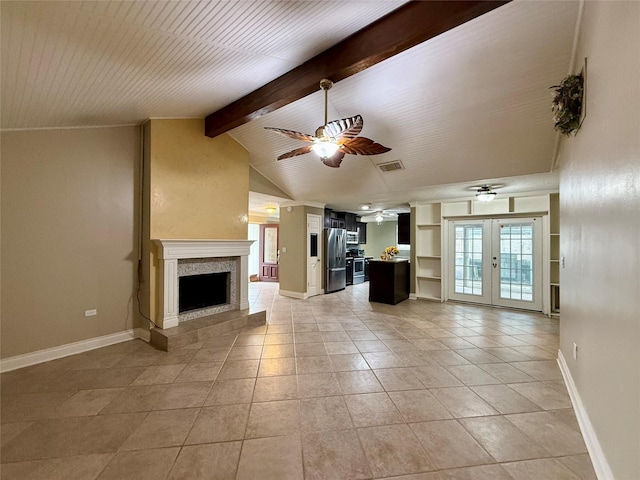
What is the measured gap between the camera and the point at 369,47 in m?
2.11

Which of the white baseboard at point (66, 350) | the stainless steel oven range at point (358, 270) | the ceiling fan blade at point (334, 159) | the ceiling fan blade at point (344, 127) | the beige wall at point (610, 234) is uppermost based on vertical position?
the ceiling fan blade at point (344, 127)

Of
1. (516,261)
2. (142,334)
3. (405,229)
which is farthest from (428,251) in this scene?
(142,334)

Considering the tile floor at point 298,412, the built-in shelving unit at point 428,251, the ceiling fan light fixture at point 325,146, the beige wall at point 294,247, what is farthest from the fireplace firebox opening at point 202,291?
the built-in shelving unit at point 428,251

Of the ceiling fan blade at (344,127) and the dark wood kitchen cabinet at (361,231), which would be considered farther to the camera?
the dark wood kitchen cabinet at (361,231)

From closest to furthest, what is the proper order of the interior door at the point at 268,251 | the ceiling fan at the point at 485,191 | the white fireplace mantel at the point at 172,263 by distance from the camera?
the white fireplace mantel at the point at 172,263
the ceiling fan at the point at 485,191
the interior door at the point at 268,251

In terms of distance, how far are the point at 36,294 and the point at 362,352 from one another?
3.66 meters

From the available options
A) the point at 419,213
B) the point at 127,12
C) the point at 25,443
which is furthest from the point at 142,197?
the point at 419,213

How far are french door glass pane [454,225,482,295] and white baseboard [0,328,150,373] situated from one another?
6010 millimetres

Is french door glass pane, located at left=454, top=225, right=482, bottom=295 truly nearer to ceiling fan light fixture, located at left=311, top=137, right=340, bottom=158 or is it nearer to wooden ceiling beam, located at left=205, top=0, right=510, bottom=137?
ceiling fan light fixture, located at left=311, top=137, right=340, bottom=158

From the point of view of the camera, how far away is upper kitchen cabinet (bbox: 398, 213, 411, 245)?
654 centimetres

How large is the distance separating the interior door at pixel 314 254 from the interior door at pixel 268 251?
2.74 metres

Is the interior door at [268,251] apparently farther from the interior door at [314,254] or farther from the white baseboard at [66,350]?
the white baseboard at [66,350]

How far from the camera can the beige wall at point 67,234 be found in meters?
2.65

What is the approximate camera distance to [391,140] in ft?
11.9
